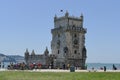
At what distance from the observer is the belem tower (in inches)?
3846

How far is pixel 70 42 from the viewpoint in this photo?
9800 centimetres

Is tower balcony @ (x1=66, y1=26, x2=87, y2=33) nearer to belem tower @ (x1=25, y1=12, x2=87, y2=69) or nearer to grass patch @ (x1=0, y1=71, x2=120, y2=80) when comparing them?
belem tower @ (x1=25, y1=12, x2=87, y2=69)

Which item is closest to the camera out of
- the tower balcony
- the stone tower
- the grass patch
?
the grass patch

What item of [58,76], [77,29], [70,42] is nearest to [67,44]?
[70,42]

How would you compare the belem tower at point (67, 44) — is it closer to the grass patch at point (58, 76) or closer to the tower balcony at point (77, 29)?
the tower balcony at point (77, 29)

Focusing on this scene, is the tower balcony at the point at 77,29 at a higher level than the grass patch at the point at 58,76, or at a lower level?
higher

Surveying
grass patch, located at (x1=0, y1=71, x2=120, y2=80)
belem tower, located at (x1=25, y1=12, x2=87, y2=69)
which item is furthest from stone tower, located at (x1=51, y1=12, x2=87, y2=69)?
grass patch, located at (x1=0, y1=71, x2=120, y2=80)

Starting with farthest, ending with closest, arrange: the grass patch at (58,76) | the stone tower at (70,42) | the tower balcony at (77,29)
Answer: the stone tower at (70,42) < the tower balcony at (77,29) < the grass patch at (58,76)

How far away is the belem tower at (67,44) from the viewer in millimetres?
97688

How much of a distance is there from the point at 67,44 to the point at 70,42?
3.65 ft

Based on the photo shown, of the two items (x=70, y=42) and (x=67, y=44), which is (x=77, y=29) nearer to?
(x=70, y=42)

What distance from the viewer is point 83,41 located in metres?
101

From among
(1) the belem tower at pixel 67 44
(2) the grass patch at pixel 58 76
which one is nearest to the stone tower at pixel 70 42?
(1) the belem tower at pixel 67 44

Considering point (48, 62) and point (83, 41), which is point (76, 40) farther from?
point (48, 62)
